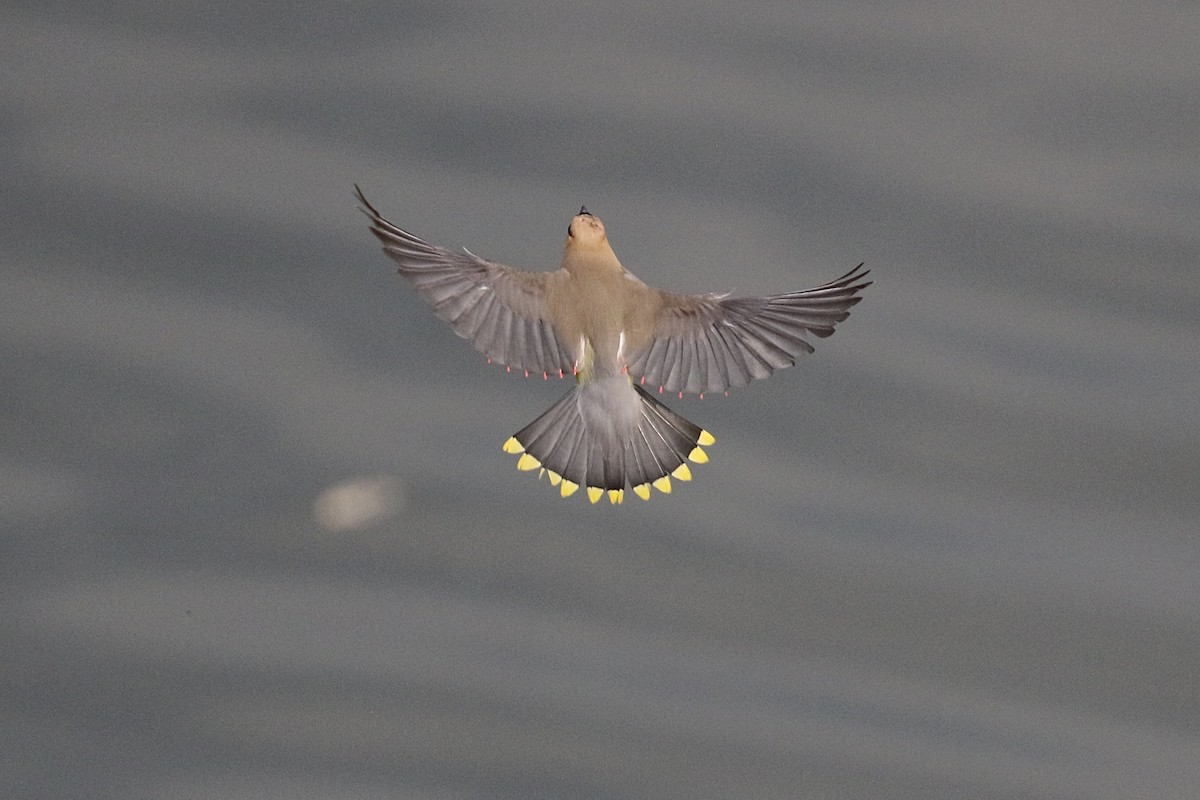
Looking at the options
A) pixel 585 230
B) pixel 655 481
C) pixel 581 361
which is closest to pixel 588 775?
pixel 655 481

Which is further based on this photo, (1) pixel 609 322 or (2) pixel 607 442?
(2) pixel 607 442

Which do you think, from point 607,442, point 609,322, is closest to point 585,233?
point 609,322

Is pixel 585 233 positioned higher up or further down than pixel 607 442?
higher up

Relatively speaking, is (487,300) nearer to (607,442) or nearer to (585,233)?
(585,233)

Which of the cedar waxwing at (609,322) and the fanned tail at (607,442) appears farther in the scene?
the fanned tail at (607,442)

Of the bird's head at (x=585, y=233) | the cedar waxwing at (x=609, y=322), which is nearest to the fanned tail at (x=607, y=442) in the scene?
the cedar waxwing at (x=609, y=322)

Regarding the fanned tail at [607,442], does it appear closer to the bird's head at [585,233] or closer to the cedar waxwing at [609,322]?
the cedar waxwing at [609,322]
